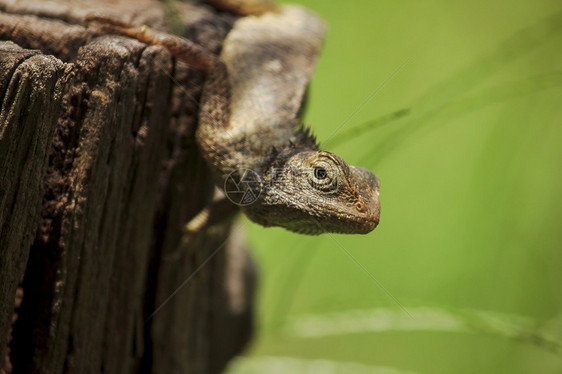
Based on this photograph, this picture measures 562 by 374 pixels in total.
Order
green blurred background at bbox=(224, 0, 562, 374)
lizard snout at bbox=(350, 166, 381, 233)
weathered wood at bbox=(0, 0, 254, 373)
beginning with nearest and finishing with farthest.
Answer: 1. weathered wood at bbox=(0, 0, 254, 373)
2. lizard snout at bbox=(350, 166, 381, 233)
3. green blurred background at bbox=(224, 0, 562, 374)

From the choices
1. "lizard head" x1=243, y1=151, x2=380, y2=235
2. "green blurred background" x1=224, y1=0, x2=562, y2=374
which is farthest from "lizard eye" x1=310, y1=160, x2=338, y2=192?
"green blurred background" x1=224, y1=0, x2=562, y2=374

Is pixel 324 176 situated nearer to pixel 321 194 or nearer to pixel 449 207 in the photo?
pixel 321 194

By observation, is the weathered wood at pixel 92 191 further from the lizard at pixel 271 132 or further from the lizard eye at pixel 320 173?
the lizard eye at pixel 320 173

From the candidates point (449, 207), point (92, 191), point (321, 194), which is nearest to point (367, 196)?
point (321, 194)

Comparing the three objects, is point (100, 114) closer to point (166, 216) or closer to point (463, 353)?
point (166, 216)

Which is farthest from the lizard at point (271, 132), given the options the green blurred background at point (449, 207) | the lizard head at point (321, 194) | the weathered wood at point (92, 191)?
the green blurred background at point (449, 207)

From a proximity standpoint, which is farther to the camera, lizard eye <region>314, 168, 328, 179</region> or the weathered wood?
lizard eye <region>314, 168, 328, 179</region>

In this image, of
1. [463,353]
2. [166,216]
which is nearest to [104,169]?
[166,216]

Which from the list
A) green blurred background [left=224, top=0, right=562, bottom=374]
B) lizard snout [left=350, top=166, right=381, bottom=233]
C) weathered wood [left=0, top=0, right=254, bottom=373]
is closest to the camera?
weathered wood [left=0, top=0, right=254, bottom=373]

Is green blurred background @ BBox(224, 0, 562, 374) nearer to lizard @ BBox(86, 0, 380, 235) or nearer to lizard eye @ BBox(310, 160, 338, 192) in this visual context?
lizard @ BBox(86, 0, 380, 235)
